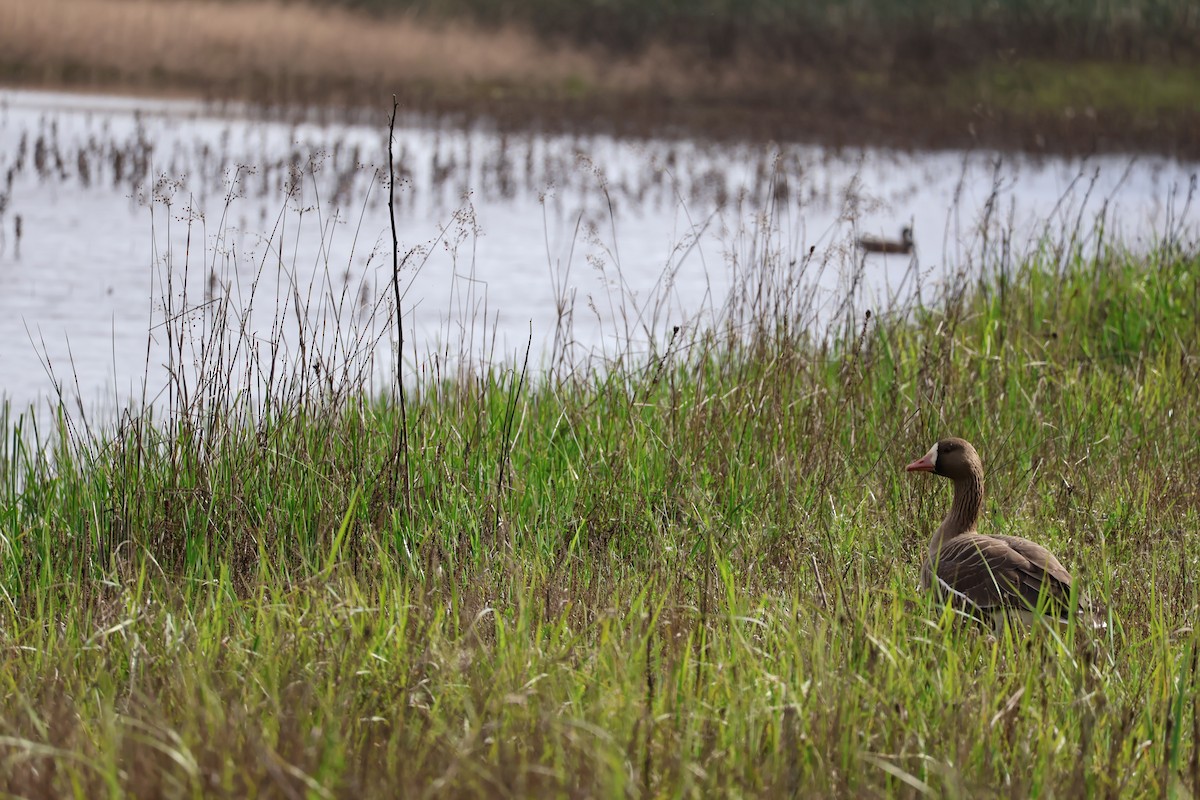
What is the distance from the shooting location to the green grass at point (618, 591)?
247 centimetres

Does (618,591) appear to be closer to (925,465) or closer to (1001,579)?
(1001,579)

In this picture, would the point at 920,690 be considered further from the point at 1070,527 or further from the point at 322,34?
the point at 322,34

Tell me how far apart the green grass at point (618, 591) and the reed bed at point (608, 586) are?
0.05 ft

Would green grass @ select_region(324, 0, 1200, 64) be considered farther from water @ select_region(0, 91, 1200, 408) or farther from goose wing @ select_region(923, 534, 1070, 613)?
goose wing @ select_region(923, 534, 1070, 613)

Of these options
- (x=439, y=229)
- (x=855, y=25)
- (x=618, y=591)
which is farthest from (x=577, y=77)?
(x=618, y=591)

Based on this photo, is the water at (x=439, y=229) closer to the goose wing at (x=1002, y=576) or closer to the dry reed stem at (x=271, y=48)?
the goose wing at (x=1002, y=576)

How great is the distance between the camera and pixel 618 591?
3.39 meters

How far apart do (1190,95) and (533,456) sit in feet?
94.9

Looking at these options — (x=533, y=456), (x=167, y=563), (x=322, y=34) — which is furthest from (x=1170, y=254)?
(x=322, y=34)

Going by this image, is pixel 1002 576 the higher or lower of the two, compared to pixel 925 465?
lower

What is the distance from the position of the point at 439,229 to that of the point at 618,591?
4305mm

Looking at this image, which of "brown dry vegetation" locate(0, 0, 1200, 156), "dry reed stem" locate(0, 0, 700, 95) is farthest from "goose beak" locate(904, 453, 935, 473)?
"dry reed stem" locate(0, 0, 700, 95)

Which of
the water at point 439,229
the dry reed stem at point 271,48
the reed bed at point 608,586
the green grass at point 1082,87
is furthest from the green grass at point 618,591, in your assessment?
the green grass at point 1082,87

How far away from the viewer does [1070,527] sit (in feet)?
14.4
